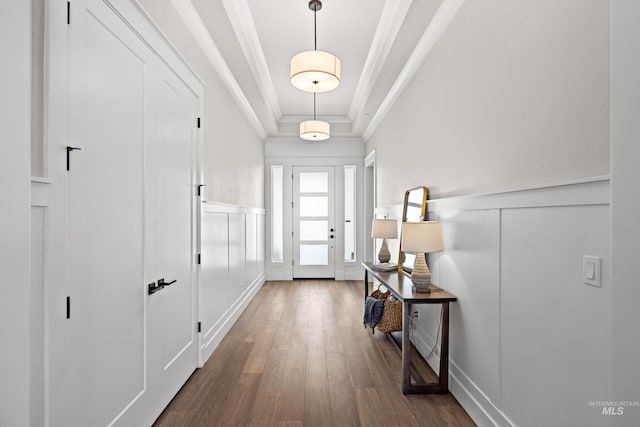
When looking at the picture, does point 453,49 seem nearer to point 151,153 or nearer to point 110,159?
point 151,153

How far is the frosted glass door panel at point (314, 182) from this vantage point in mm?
6797

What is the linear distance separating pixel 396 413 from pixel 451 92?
2242 mm

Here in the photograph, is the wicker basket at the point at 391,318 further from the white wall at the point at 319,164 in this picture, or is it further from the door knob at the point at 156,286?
the white wall at the point at 319,164

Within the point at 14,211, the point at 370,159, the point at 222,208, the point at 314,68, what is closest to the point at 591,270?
the point at 14,211

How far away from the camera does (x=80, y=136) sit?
1449 millimetres

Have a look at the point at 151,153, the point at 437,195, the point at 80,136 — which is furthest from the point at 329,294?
the point at 80,136

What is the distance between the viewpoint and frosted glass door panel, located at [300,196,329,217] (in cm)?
680

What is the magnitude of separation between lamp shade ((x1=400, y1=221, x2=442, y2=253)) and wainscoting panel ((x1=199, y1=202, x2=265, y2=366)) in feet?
5.61

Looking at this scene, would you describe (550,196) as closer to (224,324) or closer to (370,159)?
(224,324)

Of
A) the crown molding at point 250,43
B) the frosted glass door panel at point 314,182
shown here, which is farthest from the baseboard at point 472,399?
the frosted glass door panel at point 314,182

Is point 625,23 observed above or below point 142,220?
above

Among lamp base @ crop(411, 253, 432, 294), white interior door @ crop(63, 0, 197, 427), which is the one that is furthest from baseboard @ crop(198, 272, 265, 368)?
lamp base @ crop(411, 253, 432, 294)

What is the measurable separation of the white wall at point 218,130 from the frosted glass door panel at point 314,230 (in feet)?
5.27

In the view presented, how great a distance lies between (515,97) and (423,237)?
1085 mm
